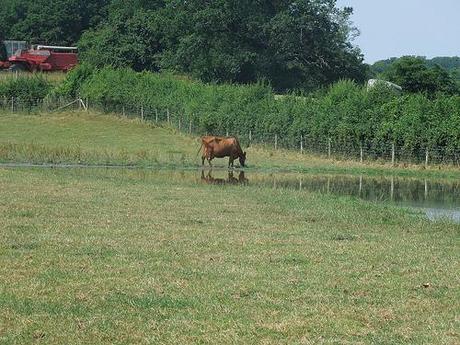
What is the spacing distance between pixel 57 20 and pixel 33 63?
18618 millimetres

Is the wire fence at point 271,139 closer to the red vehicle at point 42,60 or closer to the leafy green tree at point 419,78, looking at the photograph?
the leafy green tree at point 419,78

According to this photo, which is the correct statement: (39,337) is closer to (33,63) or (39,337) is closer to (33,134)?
(33,134)

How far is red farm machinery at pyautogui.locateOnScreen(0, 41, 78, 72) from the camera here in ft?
321

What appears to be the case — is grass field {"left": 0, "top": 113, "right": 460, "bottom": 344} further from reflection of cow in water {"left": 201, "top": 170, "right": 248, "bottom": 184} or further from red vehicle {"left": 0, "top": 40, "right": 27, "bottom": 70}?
red vehicle {"left": 0, "top": 40, "right": 27, "bottom": 70}

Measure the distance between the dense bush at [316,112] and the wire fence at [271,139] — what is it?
133 mm

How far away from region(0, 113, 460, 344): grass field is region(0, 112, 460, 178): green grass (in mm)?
16754

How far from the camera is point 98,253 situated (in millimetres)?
13117

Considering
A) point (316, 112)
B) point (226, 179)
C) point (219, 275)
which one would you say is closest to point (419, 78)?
point (316, 112)

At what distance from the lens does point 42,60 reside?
9762cm

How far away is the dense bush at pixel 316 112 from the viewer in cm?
4684

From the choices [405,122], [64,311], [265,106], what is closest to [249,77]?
[265,106]

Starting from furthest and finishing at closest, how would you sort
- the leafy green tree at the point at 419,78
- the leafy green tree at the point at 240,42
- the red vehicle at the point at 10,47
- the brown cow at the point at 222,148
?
the red vehicle at the point at 10,47 → the leafy green tree at the point at 240,42 → the leafy green tree at the point at 419,78 → the brown cow at the point at 222,148

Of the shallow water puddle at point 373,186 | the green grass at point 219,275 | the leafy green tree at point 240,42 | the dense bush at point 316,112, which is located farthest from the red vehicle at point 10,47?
the green grass at point 219,275

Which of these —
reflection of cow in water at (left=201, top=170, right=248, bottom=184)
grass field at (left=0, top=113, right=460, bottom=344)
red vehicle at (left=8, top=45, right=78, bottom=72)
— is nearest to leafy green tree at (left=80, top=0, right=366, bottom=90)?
red vehicle at (left=8, top=45, right=78, bottom=72)
